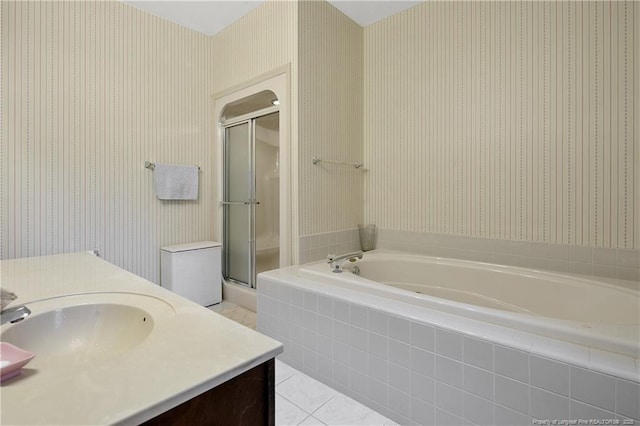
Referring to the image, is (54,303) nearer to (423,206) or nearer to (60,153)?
(60,153)

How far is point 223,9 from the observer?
2.57 m

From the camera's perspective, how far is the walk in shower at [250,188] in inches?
105

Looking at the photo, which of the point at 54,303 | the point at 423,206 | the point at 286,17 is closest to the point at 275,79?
the point at 286,17

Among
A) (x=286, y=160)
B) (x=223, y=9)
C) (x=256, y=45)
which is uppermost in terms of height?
(x=223, y=9)

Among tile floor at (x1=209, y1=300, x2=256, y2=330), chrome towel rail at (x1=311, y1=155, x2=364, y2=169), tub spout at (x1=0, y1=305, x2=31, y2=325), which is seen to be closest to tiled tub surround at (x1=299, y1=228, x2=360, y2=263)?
chrome towel rail at (x1=311, y1=155, x2=364, y2=169)

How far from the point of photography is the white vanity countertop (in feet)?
1.48

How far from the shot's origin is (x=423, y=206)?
97.1 inches

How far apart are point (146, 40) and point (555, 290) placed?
3436mm

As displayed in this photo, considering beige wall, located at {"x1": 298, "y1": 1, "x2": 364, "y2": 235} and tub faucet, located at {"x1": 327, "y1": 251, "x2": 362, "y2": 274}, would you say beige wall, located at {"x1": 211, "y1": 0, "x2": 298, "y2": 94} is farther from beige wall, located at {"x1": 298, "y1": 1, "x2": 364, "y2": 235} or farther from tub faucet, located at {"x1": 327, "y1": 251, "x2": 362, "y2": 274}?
tub faucet, located at {"x1": 327, "y1": 251, "x2": 362, "y2": 274}

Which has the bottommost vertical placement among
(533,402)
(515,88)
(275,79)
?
(533,402)

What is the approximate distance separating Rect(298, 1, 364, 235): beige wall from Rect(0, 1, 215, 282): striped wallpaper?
1.18 m

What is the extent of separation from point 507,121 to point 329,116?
1263 mm

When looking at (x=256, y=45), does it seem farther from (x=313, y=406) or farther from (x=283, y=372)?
(x=313, y=406)

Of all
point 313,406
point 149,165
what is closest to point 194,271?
point 149,165
